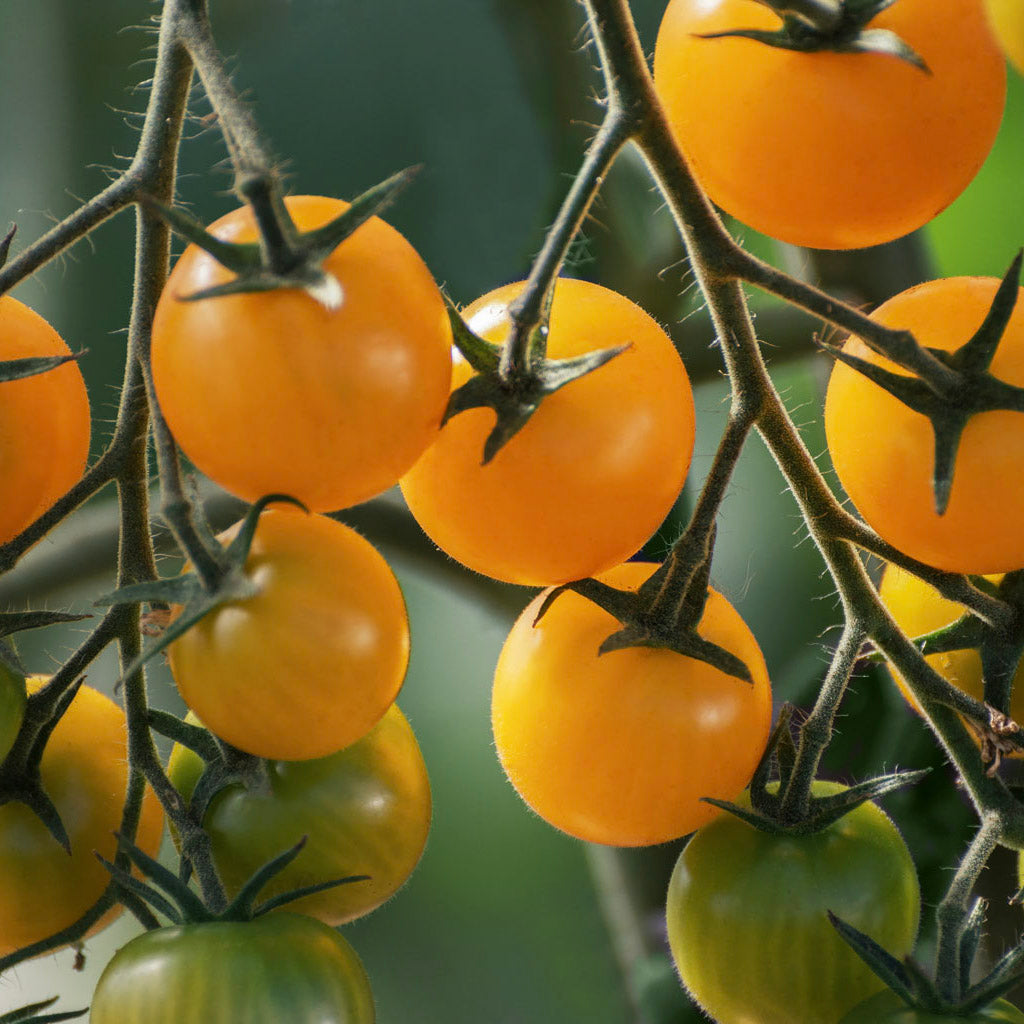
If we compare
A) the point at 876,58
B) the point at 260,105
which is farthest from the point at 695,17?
the point at 260,105

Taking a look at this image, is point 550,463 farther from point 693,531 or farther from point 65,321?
point 65,321

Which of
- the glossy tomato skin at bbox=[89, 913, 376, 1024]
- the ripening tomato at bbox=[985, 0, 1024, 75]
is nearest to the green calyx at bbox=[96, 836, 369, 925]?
the glossy tomato skin at bbox=[89, 913, 376, 1024]

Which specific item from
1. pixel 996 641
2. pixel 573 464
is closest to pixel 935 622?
pixel 996 641

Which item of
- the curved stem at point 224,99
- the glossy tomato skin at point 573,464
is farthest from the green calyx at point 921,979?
the curved stem at point 224,99

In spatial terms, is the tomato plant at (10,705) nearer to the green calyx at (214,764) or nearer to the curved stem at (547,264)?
the green calyx at (214,764)

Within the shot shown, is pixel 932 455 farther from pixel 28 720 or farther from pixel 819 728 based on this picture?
pixel 28 720

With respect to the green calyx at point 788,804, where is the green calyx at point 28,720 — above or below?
above
